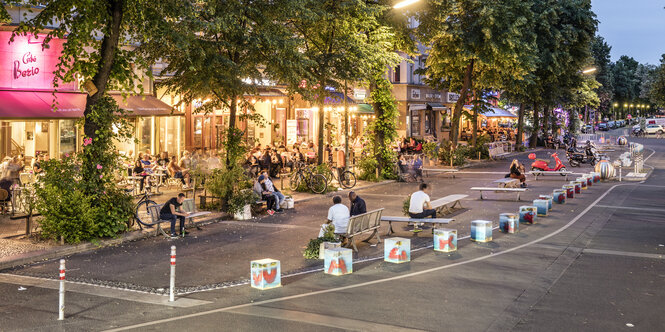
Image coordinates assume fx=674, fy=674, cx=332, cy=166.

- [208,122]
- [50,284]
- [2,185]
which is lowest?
[50,284]

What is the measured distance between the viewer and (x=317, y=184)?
27.2 meters

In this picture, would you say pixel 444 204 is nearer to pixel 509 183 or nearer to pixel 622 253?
pixel 622 253

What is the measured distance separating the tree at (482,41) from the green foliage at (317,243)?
980 inches

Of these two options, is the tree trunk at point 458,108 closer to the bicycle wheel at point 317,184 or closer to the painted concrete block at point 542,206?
the bicycle wheel at point 317,184

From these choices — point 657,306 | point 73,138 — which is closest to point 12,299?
point 657,306

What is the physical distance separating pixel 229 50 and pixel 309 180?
7.20 m

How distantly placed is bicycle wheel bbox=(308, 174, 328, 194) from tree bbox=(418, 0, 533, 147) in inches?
566

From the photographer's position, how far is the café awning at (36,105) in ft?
76.0

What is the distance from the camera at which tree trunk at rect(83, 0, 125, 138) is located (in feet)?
55.2

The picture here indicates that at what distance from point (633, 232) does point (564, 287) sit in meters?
7.53

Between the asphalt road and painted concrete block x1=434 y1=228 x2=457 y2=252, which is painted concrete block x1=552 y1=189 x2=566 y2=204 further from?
painted concrete block x1=434 y1=228 x2=457 y2=252

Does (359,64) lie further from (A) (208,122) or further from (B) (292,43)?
(A) (208,122)

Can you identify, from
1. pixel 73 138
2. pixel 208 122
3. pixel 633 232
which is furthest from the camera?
pixel 208 122

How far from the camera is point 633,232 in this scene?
18.5 metres
